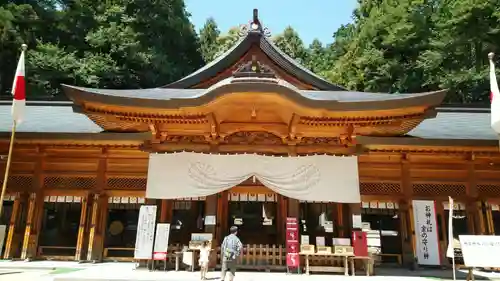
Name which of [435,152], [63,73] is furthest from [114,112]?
[63,73]

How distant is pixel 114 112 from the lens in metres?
8.69

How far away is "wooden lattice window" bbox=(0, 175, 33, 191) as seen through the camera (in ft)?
35.1

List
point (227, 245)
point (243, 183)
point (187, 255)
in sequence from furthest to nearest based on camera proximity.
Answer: point (243, 183) → point (187, 255) → point (227, 245)

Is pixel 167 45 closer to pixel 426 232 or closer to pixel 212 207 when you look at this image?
pixel 212 207

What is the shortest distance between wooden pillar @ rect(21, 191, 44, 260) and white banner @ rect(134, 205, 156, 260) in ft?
12.0

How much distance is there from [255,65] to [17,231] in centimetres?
800

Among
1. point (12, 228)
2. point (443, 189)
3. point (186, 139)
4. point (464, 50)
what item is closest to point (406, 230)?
point (443, 189)

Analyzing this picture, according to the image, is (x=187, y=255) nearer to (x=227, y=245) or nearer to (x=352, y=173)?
(x=227, y=245)

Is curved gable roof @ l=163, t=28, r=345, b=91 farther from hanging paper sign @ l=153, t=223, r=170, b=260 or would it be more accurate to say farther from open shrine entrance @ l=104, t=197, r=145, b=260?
hanging paper sign @ l=153, t=223, r=170, b=260

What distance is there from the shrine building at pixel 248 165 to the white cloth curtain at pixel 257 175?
0.08 feet

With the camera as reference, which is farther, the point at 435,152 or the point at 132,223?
the point at 132,223

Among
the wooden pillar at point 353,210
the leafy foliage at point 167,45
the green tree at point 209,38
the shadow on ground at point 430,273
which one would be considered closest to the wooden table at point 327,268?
the shadow on ground at point 430,273

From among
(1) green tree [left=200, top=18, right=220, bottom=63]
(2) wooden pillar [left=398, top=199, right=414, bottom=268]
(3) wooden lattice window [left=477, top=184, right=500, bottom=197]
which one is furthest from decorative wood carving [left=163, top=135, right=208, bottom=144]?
(1) green tree [left=200, top=18, right=220, bottom=63]

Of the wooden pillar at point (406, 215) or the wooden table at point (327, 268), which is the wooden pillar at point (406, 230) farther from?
the wooden table at point (327, 268)
